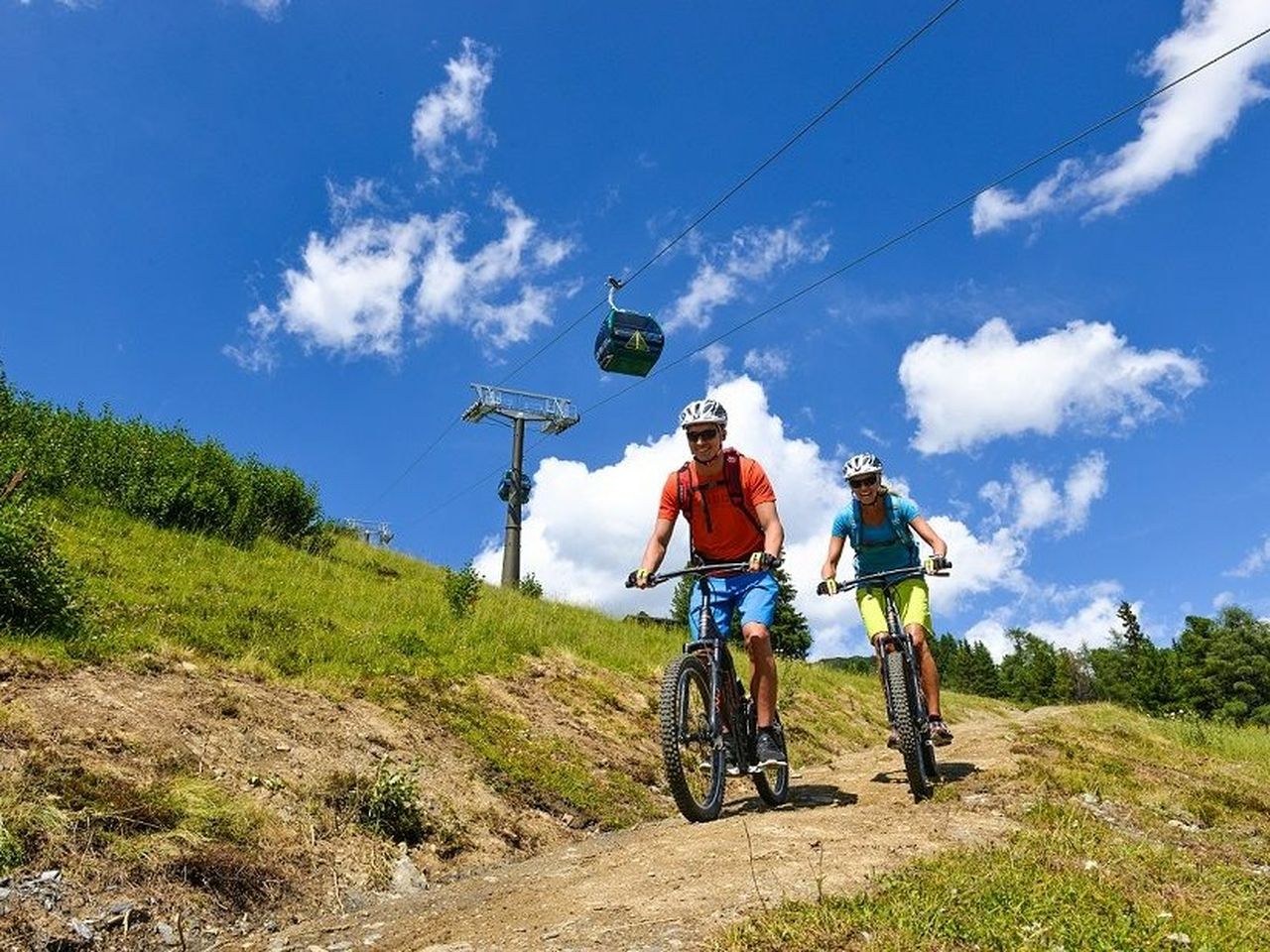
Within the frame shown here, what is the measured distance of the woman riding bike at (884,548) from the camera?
6.87 meters

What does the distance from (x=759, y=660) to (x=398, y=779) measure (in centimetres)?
276

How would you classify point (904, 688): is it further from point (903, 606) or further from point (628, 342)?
point (628, 342)

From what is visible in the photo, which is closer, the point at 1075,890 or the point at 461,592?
the point at 1075,890

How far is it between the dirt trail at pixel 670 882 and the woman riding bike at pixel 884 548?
109 centimetres

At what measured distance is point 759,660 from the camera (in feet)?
20.0

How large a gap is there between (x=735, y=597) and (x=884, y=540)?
5.88ft

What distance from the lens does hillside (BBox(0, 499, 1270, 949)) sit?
11.6 feet

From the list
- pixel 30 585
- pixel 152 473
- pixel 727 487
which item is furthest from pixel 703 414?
pixel 152 473

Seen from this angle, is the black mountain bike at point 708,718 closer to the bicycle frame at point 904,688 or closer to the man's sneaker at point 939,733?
the bicycle frame at point 904,688

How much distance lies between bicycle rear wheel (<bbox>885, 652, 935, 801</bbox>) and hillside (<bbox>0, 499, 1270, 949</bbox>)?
179mm

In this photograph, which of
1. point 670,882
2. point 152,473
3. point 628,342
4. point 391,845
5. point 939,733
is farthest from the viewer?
point 628,342

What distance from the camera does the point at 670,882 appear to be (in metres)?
3.99

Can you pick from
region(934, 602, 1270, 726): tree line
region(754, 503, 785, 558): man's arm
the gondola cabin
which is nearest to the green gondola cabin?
the gondola cabin

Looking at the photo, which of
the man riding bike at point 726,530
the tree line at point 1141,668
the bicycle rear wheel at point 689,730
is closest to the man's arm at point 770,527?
the man riding bike at point 726,530
